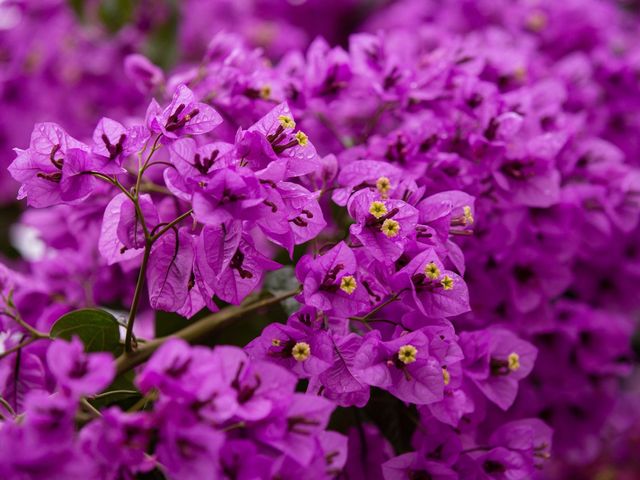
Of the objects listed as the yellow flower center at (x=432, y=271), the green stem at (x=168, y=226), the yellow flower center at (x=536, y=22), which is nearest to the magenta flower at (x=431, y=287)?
the yellow flower center at (x=432, y=271)

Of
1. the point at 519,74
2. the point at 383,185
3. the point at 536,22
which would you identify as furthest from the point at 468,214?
the point at 536,22

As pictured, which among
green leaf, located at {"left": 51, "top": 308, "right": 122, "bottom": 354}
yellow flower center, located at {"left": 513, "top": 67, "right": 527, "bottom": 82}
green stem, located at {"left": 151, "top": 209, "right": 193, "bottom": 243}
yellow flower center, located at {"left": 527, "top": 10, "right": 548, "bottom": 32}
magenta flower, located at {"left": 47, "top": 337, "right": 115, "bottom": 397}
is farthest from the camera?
yellow flower center, located at {"left": 527, "top": 10, "right": 548, "bottom": 32}

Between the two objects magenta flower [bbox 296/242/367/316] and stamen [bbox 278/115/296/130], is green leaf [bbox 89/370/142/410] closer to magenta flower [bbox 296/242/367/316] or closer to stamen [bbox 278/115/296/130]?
magenta flower [bbox 296/242/367/316]

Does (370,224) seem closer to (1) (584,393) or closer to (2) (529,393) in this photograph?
(2) (529,393)

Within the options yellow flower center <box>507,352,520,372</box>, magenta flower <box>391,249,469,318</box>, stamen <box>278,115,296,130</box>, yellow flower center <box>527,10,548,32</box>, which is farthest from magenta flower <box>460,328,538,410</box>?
yellow flower center <box>527,10,548,32</box>

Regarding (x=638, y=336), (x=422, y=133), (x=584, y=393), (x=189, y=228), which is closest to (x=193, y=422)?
(x=189, y=228)

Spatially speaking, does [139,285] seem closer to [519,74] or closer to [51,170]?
[51,170]

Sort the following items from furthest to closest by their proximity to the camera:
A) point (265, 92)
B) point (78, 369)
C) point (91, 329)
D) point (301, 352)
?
1. point (265, 92)
2. point (91, 329)
3. point (301, 352)
4. point (78, 369)
